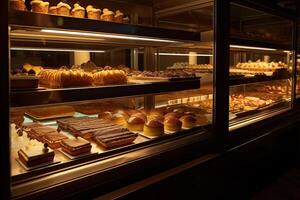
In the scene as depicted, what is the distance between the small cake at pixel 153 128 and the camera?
1.93 m

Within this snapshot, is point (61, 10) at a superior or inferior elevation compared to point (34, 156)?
superior

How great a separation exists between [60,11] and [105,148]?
78cm

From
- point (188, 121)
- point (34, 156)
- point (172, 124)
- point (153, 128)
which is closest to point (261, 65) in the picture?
point (188, 121)

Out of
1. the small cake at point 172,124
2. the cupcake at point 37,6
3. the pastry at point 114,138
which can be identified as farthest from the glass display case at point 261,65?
the cupcake at point 37,6

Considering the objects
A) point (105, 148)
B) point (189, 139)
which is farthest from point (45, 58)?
point (189, 139)

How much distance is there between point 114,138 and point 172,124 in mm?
525

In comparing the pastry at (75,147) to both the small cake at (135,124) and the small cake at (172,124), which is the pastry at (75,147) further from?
the small cake at (172,124)

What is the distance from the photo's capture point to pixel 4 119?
1.06 meters

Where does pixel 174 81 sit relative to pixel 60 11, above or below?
below

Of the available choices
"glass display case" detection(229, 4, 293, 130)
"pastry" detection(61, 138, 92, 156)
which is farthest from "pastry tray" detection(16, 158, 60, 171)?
"glass display case" detection(229, 4, 293, 130)

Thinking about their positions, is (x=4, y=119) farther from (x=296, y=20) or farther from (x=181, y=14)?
(x=296, y=20)

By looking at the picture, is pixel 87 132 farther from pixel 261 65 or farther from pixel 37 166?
pixel 261 65

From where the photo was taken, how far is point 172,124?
2070mm

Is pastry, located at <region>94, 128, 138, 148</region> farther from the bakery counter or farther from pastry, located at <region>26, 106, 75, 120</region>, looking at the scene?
pastry, located at <region>26, 106, 75, 120</region>
